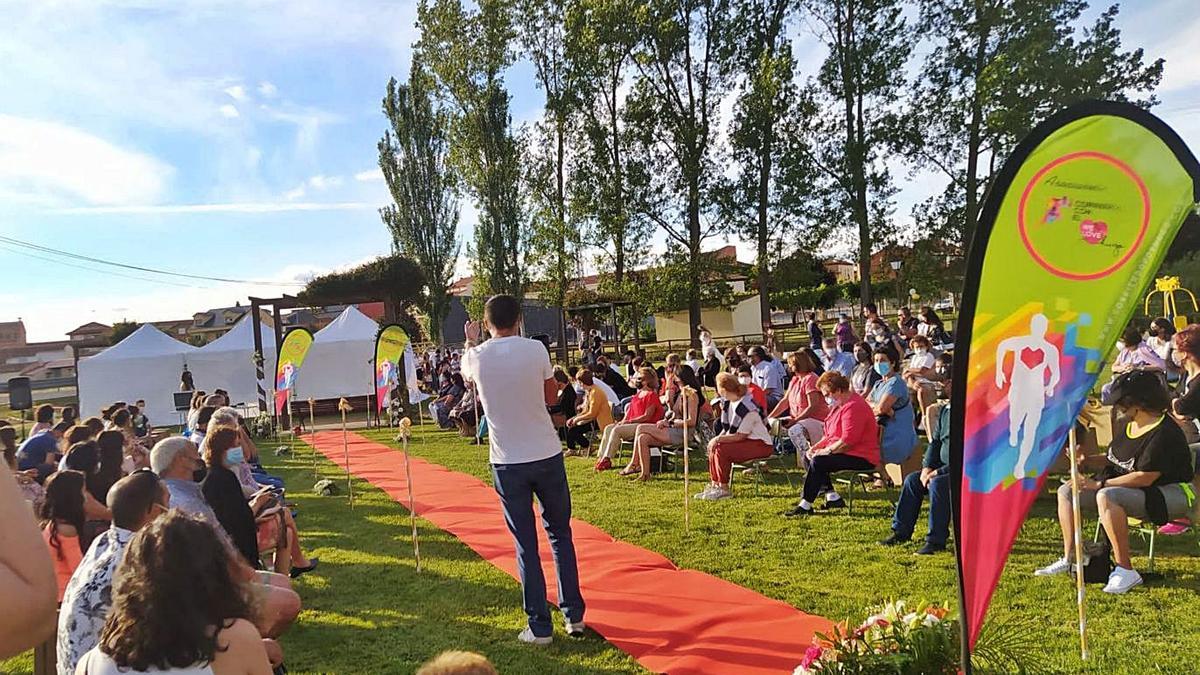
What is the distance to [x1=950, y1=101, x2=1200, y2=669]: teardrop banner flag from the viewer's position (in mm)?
2346

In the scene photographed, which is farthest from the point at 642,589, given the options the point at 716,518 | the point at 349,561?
the point at 349,561

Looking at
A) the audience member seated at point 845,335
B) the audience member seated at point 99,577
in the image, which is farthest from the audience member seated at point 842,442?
the audience member seated at point 845,335

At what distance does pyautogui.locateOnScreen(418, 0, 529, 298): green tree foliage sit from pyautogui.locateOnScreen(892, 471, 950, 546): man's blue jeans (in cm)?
2335

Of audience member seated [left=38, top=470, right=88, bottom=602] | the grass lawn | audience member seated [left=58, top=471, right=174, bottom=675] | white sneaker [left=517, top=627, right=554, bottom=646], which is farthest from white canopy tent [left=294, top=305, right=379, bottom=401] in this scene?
audience member seated [left=58, top=471, right=174, bottom=675]

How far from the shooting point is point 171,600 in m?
2.11

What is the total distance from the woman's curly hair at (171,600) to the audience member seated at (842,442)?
216 inches

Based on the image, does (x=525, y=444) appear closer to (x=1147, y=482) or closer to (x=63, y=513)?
(x=63, y=513)

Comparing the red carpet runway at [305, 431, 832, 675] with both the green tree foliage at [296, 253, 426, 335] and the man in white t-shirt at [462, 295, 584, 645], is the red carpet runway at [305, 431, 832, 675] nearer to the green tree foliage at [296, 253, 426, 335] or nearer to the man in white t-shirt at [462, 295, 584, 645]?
the man in white t-shirt at [462, 295, 584, 645]

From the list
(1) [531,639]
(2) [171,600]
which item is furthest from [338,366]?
(2) [171,600]

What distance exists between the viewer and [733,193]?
25.2m

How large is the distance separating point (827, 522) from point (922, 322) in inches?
395

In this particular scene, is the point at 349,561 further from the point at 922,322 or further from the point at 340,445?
the point at 922,322

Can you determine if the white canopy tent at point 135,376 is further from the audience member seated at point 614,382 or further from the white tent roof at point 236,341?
the audience member seated at point 614,382

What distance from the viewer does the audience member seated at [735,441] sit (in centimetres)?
780
